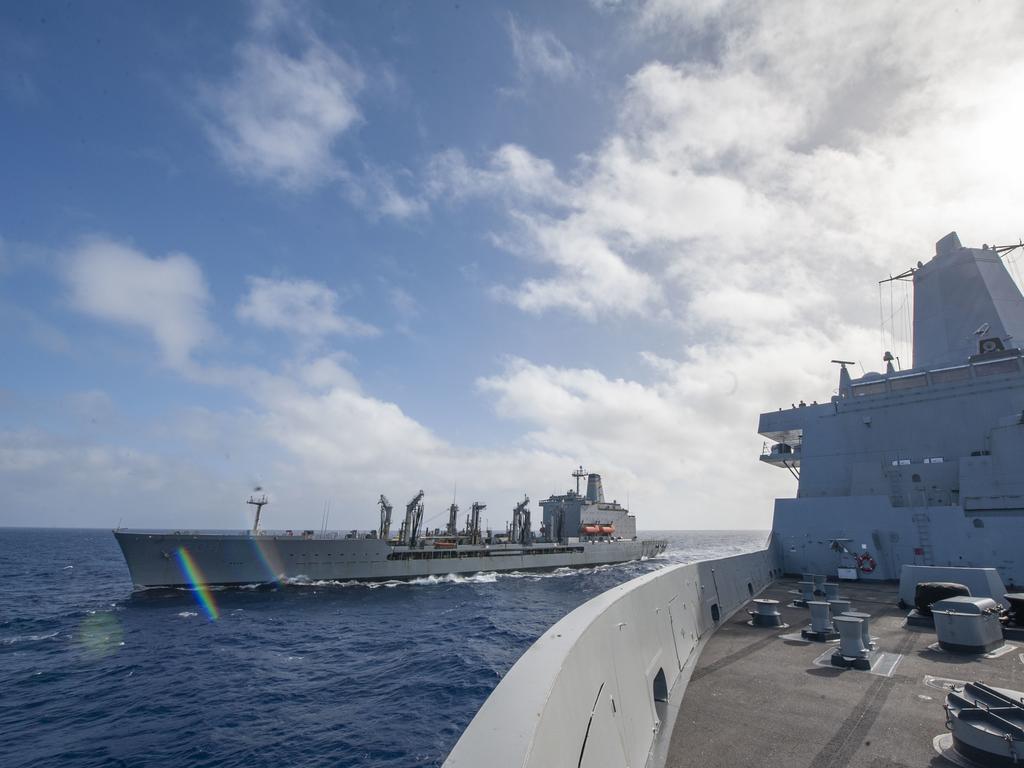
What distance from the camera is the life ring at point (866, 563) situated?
15.3 m

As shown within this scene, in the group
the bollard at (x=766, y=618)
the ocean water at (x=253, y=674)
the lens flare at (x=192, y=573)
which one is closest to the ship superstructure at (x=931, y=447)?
the bollard at (x=766, y=618)

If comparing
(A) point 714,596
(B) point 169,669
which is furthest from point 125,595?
(A) point 714,596

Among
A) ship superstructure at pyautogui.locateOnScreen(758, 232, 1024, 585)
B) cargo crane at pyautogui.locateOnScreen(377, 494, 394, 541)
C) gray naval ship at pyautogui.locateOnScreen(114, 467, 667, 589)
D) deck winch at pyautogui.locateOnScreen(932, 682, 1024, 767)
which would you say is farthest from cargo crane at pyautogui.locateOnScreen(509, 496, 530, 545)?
deck winch at pyautogui.locateOnScreen(932, 682, 1024, 767)

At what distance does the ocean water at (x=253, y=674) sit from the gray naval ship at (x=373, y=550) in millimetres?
1862

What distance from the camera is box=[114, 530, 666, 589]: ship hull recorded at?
96.3 ft

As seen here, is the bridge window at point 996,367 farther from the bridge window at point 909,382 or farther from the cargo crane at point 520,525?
the cargo crane at point 520,525

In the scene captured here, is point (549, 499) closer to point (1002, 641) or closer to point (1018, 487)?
point (1018, 487)

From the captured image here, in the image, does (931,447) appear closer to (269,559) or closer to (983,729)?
(983,729)

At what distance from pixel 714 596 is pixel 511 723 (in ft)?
30.2

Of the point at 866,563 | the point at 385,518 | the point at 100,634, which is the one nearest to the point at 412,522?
the point at 385,518

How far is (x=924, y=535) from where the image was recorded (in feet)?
47.9

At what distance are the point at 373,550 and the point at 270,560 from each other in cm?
683

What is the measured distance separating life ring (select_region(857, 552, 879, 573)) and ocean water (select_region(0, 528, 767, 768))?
40.0 feet

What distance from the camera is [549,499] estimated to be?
2286 inches
